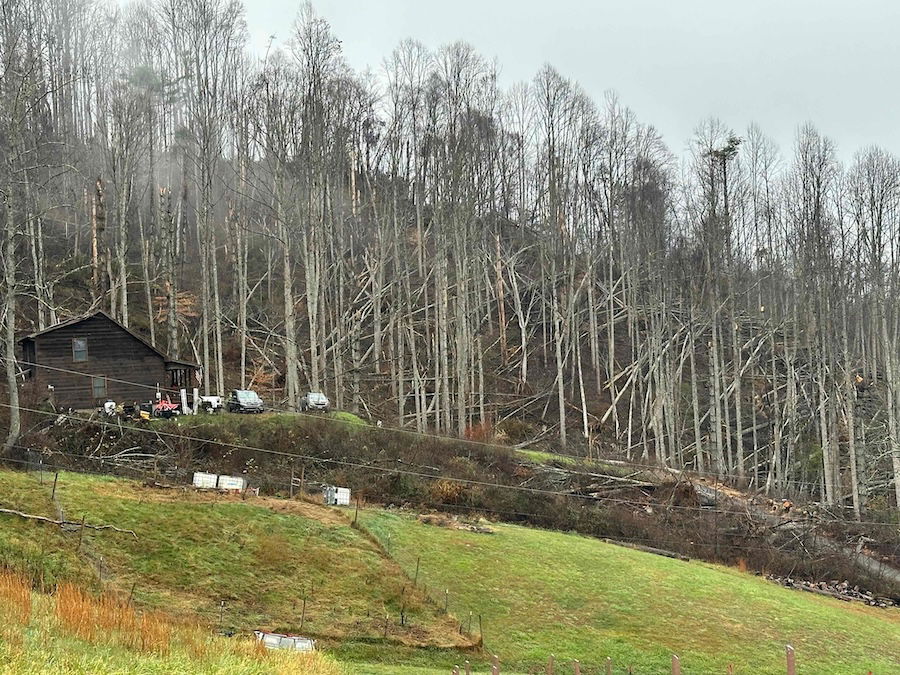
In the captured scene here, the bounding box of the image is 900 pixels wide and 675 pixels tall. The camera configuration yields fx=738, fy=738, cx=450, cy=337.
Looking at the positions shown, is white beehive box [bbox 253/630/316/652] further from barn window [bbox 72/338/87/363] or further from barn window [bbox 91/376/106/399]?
barn window [bbox 72/338/87/363]

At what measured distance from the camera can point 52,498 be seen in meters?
19.2

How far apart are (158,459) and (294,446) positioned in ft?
16.9

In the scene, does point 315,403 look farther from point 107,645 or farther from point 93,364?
point 107,645

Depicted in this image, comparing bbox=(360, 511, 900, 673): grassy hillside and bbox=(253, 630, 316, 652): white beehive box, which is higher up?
bbox=(253, 630, 316, 652): white beehive box

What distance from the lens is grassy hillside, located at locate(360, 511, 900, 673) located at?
17.0 meters

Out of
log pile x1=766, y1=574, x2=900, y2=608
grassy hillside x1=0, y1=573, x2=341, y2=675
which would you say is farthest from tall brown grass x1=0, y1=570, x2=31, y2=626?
log pile x1=766, y1=574, x2=900, y2=608

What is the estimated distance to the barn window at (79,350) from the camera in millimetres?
32219

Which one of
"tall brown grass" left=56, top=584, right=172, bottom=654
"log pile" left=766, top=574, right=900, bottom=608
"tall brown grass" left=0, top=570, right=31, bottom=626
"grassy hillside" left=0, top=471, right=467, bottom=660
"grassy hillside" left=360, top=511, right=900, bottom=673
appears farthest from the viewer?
"log pile" left=766, top=574, right=900, bottom=608

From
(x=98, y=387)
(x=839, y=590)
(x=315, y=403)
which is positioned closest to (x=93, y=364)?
(x=98, y=387)

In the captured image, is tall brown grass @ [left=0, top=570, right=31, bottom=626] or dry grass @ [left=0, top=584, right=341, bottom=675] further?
tall brown grass @ [left=0, top=570, right=31, bottom=626]

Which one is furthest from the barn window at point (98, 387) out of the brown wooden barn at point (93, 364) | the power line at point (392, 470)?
the power line at point (392, 470)

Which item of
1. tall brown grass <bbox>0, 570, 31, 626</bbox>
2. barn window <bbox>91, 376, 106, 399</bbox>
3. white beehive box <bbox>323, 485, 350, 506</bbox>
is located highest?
barn window <bbox>91, 376, 106, 399</bbox>

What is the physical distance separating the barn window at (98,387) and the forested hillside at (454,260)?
427cm

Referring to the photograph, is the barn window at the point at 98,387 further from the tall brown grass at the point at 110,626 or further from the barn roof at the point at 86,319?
the tall brown grass at the point at 110,626
